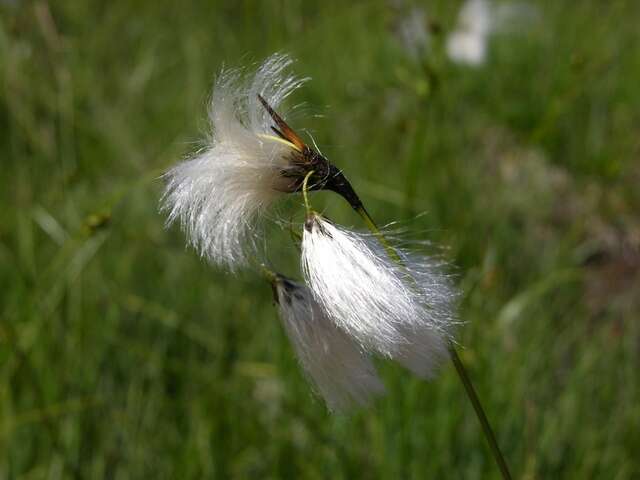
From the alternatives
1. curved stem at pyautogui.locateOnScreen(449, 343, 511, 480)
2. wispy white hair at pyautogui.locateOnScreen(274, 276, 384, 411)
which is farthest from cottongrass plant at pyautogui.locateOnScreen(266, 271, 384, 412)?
curved stem at pyautogui.locateOnScreen(449, 343, 511, 480)

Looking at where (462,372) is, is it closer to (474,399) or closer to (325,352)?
(474,399)

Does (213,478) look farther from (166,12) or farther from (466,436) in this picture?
(166,12)

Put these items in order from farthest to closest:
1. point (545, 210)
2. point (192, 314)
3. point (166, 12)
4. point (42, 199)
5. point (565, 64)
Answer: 1. point (166, 12)
2. point (565, 64)
3. point (42, 199)
4. point (545, 210)
5. point (192, 314)

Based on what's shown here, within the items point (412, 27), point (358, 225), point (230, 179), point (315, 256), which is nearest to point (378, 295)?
point (315, 256)

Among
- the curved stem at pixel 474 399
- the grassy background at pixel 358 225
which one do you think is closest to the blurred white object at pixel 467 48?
the grassy background at pixel 358 225

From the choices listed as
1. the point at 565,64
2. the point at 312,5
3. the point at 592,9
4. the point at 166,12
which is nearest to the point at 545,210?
the point at 565,64

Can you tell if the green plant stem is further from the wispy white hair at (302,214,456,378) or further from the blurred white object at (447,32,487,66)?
the blurred white object at (447,32,487,66)

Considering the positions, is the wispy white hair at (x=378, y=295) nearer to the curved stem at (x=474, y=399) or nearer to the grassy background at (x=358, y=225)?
the curved stem at (x=474, y=399)
